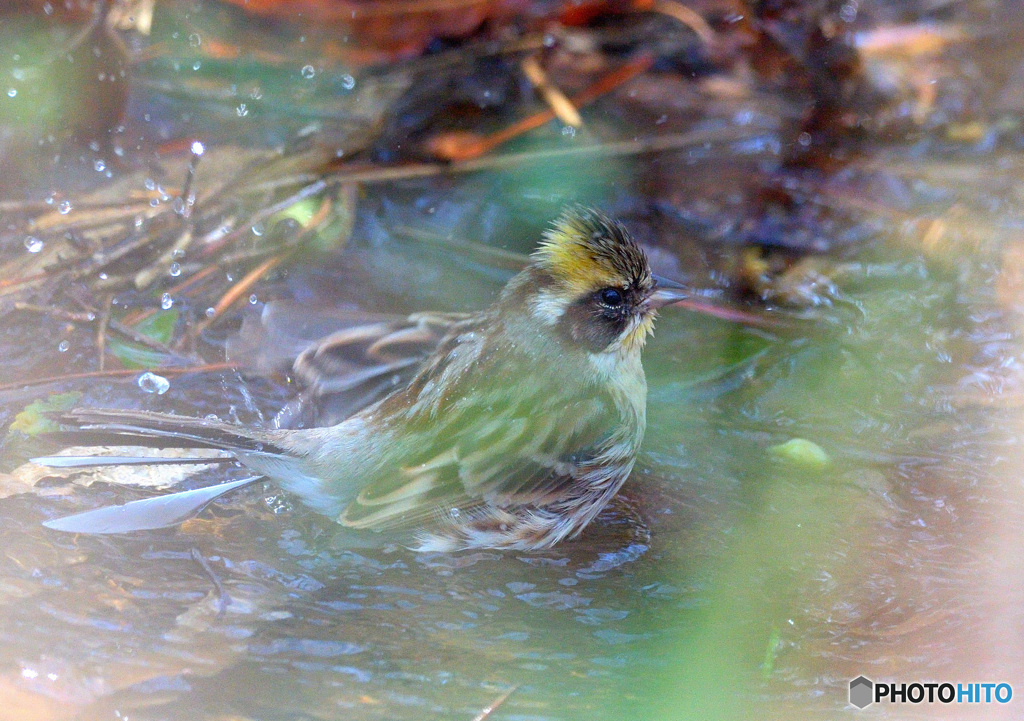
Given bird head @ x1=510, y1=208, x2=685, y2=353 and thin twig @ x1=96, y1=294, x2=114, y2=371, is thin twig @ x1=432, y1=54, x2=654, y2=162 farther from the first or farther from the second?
thin twig @ x1=96, y1=294, x2=114, y2=371

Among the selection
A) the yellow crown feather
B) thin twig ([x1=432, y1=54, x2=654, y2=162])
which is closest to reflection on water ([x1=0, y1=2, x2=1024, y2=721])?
thin twig ([x1=432, y1=54, x2=654, y2=162])

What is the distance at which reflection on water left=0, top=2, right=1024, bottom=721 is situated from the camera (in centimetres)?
312

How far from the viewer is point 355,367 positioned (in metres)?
4.49

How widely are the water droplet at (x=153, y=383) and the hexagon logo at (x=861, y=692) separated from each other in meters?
2.92

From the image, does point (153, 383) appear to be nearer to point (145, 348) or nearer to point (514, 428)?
point (145, 348)

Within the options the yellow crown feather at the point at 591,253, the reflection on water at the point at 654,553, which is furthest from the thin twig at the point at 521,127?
the yellow crown feather at the point at 591,253

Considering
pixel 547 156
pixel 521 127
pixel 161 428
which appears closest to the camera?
pixel 161 428

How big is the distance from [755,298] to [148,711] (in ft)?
Result: 11.0

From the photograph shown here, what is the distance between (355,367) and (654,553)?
153 cm

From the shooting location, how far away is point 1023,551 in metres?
3.72

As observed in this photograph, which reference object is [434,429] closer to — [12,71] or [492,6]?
[12,71]

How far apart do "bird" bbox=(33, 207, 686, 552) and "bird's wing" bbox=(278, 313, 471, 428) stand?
0.57 ft

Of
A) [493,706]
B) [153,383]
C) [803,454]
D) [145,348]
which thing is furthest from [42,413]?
[803,454]

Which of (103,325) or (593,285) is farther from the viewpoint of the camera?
(103,325)
